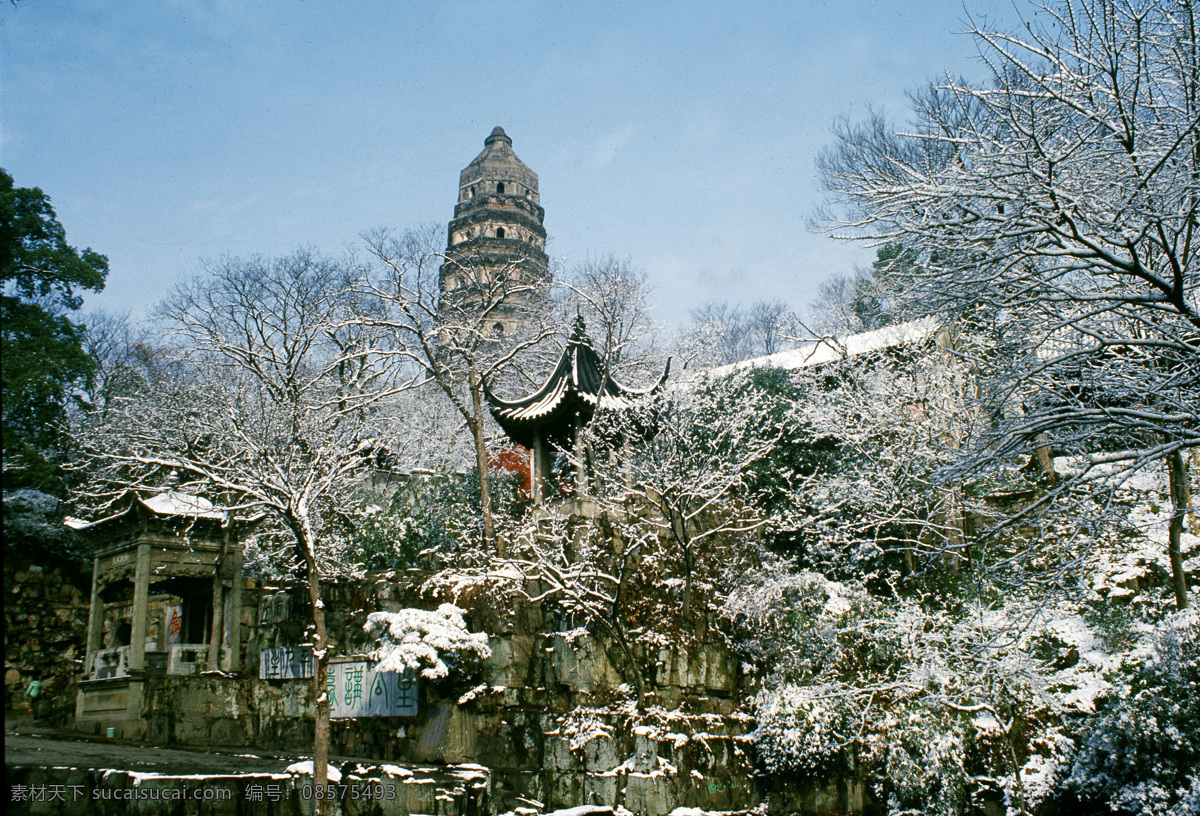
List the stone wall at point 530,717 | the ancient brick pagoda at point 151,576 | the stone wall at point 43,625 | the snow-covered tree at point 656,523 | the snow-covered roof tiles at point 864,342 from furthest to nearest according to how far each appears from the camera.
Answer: the stone wall at point 43,625 → the snow-covered roof tiles at point 864,342 → the ancient brick pagoda at point 151,576 → the snow-covered tree at point 656,523 → the stone wall at point 530,717

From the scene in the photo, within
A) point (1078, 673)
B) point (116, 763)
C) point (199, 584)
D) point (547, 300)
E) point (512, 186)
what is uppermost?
point (512, 186)

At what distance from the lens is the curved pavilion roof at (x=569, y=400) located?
14.9 metres

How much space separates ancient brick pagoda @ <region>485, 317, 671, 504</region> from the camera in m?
15.0

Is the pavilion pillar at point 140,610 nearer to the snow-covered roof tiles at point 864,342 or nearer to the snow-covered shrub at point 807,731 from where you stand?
the snow-covered shrub at point 807,731

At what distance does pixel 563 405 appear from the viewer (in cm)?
1509

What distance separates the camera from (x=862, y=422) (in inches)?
571

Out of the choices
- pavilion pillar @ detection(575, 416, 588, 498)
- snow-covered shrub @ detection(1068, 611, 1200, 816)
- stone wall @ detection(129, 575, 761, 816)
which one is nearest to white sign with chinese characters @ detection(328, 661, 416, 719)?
stone wall @ detection(129, 575, 761, 816)

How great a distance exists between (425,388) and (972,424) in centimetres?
2059

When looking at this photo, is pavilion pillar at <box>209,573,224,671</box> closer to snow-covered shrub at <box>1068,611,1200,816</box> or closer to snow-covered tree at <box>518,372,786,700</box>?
snow-covered tree at <box>518,372,786,700</box>

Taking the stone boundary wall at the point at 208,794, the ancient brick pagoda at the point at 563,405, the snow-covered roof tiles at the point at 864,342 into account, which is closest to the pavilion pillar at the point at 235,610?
the stone boundary wall at the point at 208,794

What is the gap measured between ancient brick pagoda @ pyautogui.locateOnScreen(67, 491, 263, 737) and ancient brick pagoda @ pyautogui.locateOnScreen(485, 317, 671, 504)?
487 centimetres

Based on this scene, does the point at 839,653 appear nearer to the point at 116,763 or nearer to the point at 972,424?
the point at 972,424

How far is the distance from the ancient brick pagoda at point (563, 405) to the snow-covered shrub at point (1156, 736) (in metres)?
8.27

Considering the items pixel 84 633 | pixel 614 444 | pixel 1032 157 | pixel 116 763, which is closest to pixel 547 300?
pixel 614 444
